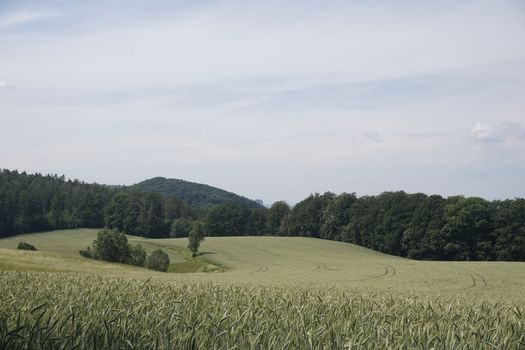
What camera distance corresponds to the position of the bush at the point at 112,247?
56312mm

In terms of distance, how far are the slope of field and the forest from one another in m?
6.97

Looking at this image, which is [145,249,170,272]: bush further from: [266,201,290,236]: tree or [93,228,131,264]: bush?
[266,201,290,236]: tree

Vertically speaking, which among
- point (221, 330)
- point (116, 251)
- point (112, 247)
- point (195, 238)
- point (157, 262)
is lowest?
point (157, 262)

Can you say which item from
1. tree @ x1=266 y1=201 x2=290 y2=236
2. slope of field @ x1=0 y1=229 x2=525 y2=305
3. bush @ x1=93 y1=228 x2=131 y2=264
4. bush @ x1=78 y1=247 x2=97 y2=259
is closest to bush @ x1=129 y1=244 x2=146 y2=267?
bush @ x1=93 y1=228 x2=131 y2=264

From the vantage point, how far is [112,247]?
56375mm

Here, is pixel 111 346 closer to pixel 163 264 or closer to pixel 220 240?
pixel 163 264

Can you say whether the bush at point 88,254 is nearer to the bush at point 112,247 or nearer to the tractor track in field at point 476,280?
the bush at point 112,247

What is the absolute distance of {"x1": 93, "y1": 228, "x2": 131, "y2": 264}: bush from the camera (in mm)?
56312

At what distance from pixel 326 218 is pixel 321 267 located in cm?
4499

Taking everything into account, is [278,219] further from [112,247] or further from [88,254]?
[112,247]

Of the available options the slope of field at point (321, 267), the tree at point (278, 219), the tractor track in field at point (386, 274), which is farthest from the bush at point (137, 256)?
the tree at point (278, 219)

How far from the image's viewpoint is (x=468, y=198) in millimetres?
72125

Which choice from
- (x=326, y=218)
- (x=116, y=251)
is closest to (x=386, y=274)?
(x=116, y=251)

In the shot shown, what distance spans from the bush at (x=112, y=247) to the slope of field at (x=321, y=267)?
13.7ft
